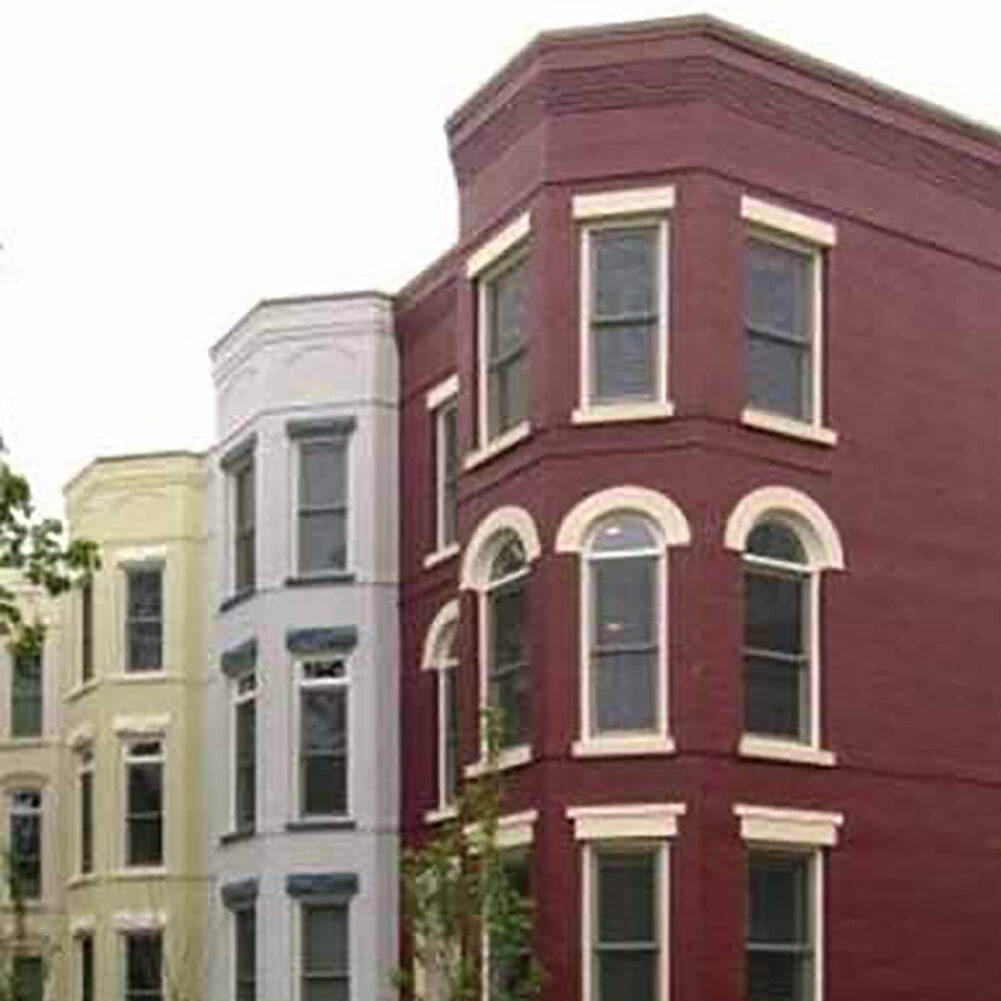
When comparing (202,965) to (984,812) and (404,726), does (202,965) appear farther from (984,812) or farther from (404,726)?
(984,812)

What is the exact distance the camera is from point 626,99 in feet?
91.2

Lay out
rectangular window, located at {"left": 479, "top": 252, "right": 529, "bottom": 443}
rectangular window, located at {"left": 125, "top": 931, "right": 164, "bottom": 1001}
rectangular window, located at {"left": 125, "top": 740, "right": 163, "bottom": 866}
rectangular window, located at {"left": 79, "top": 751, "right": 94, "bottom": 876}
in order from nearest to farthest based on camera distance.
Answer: rectangular window, located at {"left": 479, "top": 252, "right": 529, "bottom": 443}
rectangular window, located at {"left": 125, "top": 931, "right": 164, "bottom": 1001}
rectangular window, located at {"left": 125, "top": 740, "right": 163, "bottom": 866}
rectangular window, located at {"left": 79, "top": 751, "right": 94, "bottom": 876}

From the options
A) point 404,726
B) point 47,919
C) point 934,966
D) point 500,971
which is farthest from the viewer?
point 47,919

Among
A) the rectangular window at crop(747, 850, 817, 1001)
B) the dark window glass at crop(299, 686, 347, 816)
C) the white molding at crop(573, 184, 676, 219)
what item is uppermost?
the white molding at crop(573, 184, 676, 219)

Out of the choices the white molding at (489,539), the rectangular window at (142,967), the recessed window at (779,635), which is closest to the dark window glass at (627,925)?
the recessed window at (779,635)

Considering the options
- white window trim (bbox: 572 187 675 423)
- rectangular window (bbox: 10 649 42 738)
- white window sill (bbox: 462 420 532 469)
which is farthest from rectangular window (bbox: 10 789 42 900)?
white window trim (bbox: 572 187 675 423)

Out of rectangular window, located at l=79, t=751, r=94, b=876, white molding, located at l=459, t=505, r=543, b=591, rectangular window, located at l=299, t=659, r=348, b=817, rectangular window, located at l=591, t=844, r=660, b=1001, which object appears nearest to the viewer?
rectangular window, located at l=591, t=844, r=660, b=1001

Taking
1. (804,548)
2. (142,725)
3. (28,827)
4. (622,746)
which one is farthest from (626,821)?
(28,827)

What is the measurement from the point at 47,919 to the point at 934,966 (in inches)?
910

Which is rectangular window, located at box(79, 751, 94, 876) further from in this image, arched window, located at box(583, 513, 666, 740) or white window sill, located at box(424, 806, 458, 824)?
arched window, located at box(583, 513, 666, 740)

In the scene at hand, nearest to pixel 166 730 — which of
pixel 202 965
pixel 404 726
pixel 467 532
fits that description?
pixel 202 965

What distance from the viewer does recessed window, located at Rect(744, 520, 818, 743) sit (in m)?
27.5

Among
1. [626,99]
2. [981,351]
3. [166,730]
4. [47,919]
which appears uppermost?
[626,99]

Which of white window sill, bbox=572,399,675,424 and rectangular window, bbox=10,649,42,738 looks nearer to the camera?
white window sill, bbox=572,399,675,424
